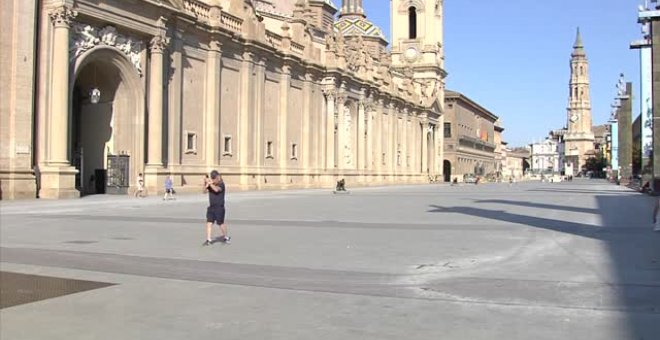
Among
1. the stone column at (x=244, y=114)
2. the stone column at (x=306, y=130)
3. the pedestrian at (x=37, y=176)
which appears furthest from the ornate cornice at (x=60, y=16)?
the stone column at (x=306, y=130)

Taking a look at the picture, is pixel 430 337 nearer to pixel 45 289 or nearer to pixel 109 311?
pixel 109 311

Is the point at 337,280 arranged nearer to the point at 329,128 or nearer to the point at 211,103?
the point at 211,103

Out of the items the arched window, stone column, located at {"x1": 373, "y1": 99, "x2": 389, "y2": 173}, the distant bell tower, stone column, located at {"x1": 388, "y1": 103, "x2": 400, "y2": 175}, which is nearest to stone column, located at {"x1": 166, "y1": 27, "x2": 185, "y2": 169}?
stone column, located at {"x1": 373, "y1": 99, "x2": 389, "y2": 173}

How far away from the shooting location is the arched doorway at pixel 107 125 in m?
36.6

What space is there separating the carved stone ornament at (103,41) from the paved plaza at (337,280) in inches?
621

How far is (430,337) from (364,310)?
4.55 feet

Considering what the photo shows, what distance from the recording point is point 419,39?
10825cm

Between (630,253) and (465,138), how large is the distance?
120942 mm

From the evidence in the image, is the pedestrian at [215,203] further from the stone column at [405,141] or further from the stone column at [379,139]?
the stone column at [405,141]

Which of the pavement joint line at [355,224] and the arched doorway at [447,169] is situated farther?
the arched doorway at [447,169]

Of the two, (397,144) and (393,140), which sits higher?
(393,140)

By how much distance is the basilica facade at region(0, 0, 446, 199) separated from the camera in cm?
3008

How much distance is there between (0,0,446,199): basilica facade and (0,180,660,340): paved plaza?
42.9 feet

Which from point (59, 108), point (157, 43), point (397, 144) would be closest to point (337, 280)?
point (59, 108)
